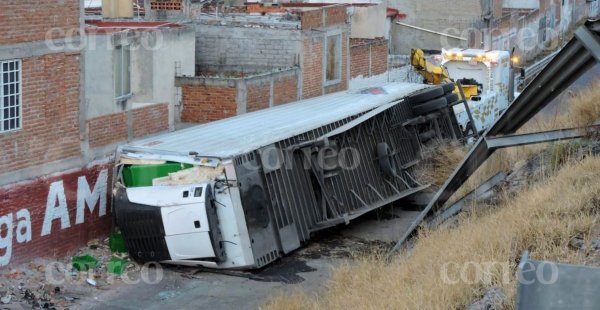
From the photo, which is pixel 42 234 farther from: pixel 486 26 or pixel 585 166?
pixel 486 26

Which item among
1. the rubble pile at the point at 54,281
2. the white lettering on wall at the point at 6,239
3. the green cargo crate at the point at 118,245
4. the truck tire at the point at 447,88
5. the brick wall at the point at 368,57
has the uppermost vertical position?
the brick wall at the point at 368,57

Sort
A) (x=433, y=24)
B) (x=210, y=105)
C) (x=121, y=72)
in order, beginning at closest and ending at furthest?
(x=121, y=72) < (x=210, y=105) < (x=433, y=24)

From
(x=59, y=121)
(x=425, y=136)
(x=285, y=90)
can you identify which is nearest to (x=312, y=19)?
(x=285, y=90)

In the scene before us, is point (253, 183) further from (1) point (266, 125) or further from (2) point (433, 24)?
(2) point (433, 24)

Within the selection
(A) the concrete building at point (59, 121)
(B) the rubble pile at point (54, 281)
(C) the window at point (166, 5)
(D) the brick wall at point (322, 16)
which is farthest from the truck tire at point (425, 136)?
(C) the window at point (166, 5)

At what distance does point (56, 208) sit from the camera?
669 inches

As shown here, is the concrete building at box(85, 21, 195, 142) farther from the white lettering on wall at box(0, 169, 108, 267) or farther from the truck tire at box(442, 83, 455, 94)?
the truck tire at box(442, 83, 455, 94)

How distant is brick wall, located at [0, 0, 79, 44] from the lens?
16.2 meters

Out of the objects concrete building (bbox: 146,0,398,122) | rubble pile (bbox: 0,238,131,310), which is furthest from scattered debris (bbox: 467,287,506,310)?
concrete building (bbox: 146,0,398,122)

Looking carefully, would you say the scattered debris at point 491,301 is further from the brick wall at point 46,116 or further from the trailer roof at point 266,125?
the brick wall at point 46,116

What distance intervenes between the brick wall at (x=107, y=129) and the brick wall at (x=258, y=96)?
4296 millimetres

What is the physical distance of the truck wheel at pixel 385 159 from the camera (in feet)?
67.9

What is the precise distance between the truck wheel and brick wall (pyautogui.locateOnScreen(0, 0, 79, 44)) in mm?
6626

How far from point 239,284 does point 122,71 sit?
5.62 metres
